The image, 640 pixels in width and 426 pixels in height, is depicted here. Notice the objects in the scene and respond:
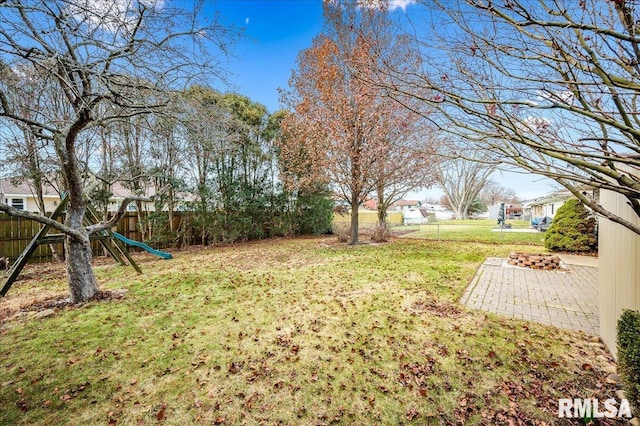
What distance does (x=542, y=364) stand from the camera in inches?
120

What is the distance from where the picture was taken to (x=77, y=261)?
15.5ft

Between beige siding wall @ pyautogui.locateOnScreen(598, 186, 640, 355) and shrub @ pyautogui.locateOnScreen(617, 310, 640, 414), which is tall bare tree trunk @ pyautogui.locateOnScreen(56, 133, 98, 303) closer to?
shrub @ pyautogui.locateOnScreen(617, 310, 640, 414)

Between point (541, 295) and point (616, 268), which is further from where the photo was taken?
point (541, 295)

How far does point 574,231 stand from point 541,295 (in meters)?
6.92

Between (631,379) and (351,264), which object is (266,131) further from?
(631,379)

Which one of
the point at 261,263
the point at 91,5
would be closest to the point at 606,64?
the point at 91,5

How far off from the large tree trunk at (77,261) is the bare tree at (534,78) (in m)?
5.45

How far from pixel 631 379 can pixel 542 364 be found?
1.15 metres

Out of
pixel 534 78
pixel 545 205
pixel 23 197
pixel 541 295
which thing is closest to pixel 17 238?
pixel 23 197

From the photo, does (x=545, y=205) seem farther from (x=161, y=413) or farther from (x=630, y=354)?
(x=161, y=413)

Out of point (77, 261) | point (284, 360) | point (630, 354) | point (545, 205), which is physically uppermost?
point (545, 205)

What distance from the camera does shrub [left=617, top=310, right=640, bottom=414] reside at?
1968 millimetres

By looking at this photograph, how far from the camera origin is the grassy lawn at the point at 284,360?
7.87ft

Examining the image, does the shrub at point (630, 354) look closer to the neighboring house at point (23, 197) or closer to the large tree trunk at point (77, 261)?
the large tree trunk at point (77, 261)
